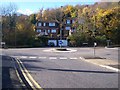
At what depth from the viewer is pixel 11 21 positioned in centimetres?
8356

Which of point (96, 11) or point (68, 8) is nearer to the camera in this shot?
point (96, 11)

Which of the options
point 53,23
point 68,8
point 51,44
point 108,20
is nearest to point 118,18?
point 108,20

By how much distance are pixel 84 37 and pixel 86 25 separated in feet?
16.4

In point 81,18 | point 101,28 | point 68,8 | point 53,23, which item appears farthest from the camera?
point 53,23

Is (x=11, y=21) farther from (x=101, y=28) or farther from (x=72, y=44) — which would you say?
(x=101, y=28)

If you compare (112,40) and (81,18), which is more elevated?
(81,18)

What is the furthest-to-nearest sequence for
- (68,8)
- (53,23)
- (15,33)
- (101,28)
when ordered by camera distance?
(53,23)
(68,8)
(101,28)
(15,33)

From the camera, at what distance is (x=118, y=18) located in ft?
265

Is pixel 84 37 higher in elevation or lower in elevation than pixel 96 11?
lower

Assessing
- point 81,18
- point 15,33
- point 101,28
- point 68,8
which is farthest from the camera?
point 68,8

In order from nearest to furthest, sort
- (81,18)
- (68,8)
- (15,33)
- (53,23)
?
(15,33)
(81,18)
(68,8)
(53,23)

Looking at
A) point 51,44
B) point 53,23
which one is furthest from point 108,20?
point 53,23

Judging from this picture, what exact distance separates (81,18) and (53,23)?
103 feet

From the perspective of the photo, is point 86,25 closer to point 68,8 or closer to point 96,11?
point 96,11
